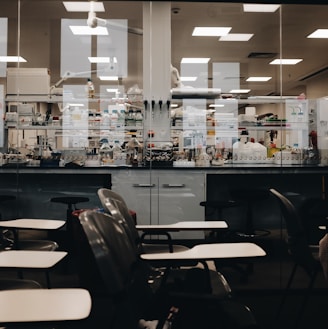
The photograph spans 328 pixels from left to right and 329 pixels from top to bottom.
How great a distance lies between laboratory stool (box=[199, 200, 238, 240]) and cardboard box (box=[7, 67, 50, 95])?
2.20 metres

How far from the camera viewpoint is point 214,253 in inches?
63.5

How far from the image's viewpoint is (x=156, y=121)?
4.44 metres

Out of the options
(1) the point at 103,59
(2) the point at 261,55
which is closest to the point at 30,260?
(1) the point at 103,59

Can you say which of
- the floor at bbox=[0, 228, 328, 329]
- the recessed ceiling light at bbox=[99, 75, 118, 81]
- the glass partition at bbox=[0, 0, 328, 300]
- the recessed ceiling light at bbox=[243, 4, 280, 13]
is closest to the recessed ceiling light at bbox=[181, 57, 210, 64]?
the glass partition at bbox=[0, 0, 328, 300]

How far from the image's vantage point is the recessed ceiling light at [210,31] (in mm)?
5199

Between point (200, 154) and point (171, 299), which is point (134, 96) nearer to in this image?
point (200, 154)

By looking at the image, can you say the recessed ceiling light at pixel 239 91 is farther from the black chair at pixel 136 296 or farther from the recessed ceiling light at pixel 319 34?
the black chair at pixel 136 296

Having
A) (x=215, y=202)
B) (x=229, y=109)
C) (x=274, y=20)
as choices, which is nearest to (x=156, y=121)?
(x=229, y=109)

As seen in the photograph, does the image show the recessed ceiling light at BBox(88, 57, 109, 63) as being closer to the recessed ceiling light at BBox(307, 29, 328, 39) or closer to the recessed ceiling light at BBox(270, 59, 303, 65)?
the recessed ceiling light at BBox(270, 59, 303, 65)

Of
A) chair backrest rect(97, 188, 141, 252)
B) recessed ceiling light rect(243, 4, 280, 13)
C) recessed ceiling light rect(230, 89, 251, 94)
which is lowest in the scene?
chair backrest rect(97, 188, 141, 252)

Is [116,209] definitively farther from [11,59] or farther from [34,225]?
[11,59]

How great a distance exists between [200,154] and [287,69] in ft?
4.74

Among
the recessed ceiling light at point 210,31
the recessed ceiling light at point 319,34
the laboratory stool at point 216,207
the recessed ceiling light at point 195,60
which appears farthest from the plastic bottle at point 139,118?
the recessed ceiling light at point 319,34

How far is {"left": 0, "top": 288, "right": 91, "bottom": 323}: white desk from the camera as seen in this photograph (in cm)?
102
